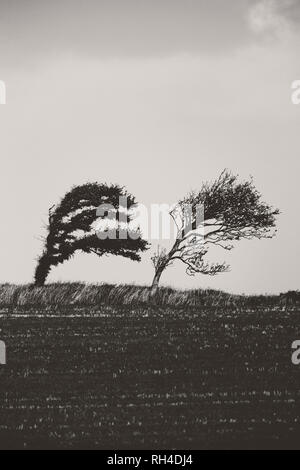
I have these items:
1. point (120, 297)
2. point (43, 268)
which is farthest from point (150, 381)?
point (43, 268)

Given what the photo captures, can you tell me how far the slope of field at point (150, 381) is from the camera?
20.0 meters

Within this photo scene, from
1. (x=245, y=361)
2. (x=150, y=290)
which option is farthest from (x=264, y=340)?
(x=150, y=290)

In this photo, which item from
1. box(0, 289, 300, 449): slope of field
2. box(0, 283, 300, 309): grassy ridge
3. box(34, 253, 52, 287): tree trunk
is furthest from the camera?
box(34, 253, 52, 287): tree trunk

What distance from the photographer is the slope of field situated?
19984 millimetres

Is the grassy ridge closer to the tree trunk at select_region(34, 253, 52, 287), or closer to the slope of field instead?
the tree trunk at select_region(34, 253, 52, 287)

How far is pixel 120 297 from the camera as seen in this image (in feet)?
170

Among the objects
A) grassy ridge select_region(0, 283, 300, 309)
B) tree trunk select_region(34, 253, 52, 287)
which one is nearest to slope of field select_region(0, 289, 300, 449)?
grassy ridge select_region(0, 283, 300, 309)

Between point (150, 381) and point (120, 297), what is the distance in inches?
1019

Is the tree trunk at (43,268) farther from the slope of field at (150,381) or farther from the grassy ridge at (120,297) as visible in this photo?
the slope of field at (150,381)

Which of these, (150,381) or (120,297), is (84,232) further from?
(150,381)

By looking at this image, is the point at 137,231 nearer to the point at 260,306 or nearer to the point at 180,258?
the point at 180,258

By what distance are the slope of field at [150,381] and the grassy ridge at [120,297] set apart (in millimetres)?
9336

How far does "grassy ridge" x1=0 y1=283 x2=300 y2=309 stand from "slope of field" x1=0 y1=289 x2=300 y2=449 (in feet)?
30.6
